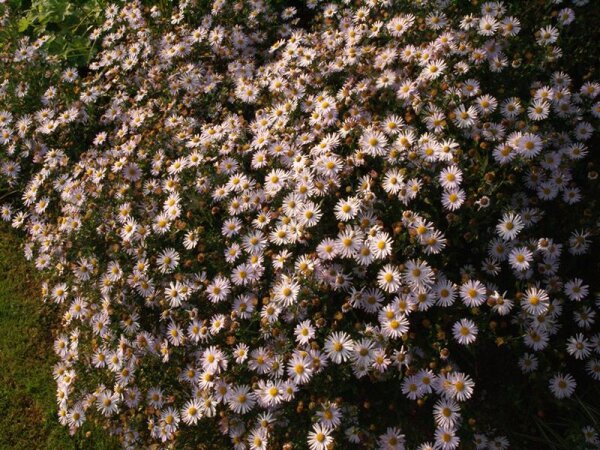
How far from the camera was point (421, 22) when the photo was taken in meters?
3.78

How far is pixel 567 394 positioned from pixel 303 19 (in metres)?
Answer: 3.62

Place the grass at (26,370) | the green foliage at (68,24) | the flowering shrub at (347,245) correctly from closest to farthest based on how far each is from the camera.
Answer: the flowering shrub at (347,245), the grass at (26,370), the green foliage at (68,24)

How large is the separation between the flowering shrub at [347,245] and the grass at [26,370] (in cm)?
49

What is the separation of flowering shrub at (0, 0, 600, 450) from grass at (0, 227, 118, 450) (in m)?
0.49

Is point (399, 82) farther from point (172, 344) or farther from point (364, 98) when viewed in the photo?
point (172, 344)

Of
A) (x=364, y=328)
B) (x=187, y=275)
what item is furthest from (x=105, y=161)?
(x=364, y=328)

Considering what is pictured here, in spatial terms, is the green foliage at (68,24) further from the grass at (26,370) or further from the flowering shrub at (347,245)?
the grass at (26,370)

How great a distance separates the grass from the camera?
12.6ft

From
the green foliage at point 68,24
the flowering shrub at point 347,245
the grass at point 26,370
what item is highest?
the green foliage at point 68,24

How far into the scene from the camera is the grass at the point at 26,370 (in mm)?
3850

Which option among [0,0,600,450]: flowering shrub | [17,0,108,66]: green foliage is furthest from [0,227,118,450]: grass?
[17,0,108,66]: green foliage

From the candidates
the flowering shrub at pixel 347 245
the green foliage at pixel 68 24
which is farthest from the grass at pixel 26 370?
the green foliage at pixel 68 24

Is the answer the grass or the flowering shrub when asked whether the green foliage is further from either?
the grass

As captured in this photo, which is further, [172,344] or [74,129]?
[74,129]
